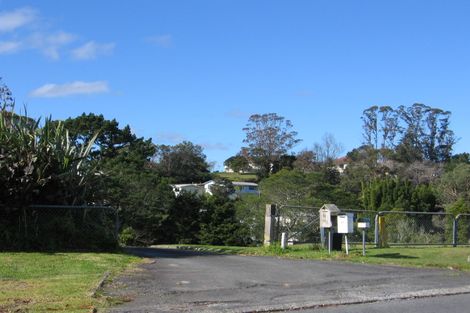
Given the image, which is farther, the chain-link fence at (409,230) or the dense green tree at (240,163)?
the dense green tree at (240,163)

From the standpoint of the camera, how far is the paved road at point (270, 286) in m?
8.73

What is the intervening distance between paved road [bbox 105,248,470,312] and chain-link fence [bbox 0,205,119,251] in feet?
13.1

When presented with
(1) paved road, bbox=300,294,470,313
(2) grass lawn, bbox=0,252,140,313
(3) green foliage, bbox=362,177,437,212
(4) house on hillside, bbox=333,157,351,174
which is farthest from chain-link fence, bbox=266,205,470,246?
(4) house on hillside, bbox=333,157,351,174

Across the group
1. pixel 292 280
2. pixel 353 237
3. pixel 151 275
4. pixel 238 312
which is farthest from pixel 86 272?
pixel 353 237

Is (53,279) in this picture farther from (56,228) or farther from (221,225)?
(221,225)

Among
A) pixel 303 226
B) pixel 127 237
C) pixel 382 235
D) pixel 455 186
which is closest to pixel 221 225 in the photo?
pixel 127 237

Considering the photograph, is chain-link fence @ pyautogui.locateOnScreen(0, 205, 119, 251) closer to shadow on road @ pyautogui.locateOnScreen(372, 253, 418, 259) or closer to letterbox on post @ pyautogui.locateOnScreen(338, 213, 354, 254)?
letterbox on post @ pyautogui.locateOnScreen(338, 213, 354, 254)

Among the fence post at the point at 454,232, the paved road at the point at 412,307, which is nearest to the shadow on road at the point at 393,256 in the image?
the fence post at the point at 454,232

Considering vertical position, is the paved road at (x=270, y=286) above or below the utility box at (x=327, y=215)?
below

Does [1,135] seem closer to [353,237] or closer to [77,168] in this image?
[77,168]

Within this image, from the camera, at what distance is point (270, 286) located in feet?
34.9

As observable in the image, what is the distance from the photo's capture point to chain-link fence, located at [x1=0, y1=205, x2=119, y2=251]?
1708 centimetres

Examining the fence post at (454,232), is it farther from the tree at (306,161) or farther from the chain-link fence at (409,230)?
the tree at (306,161)

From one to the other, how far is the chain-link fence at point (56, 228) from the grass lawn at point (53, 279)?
1.32 metres
